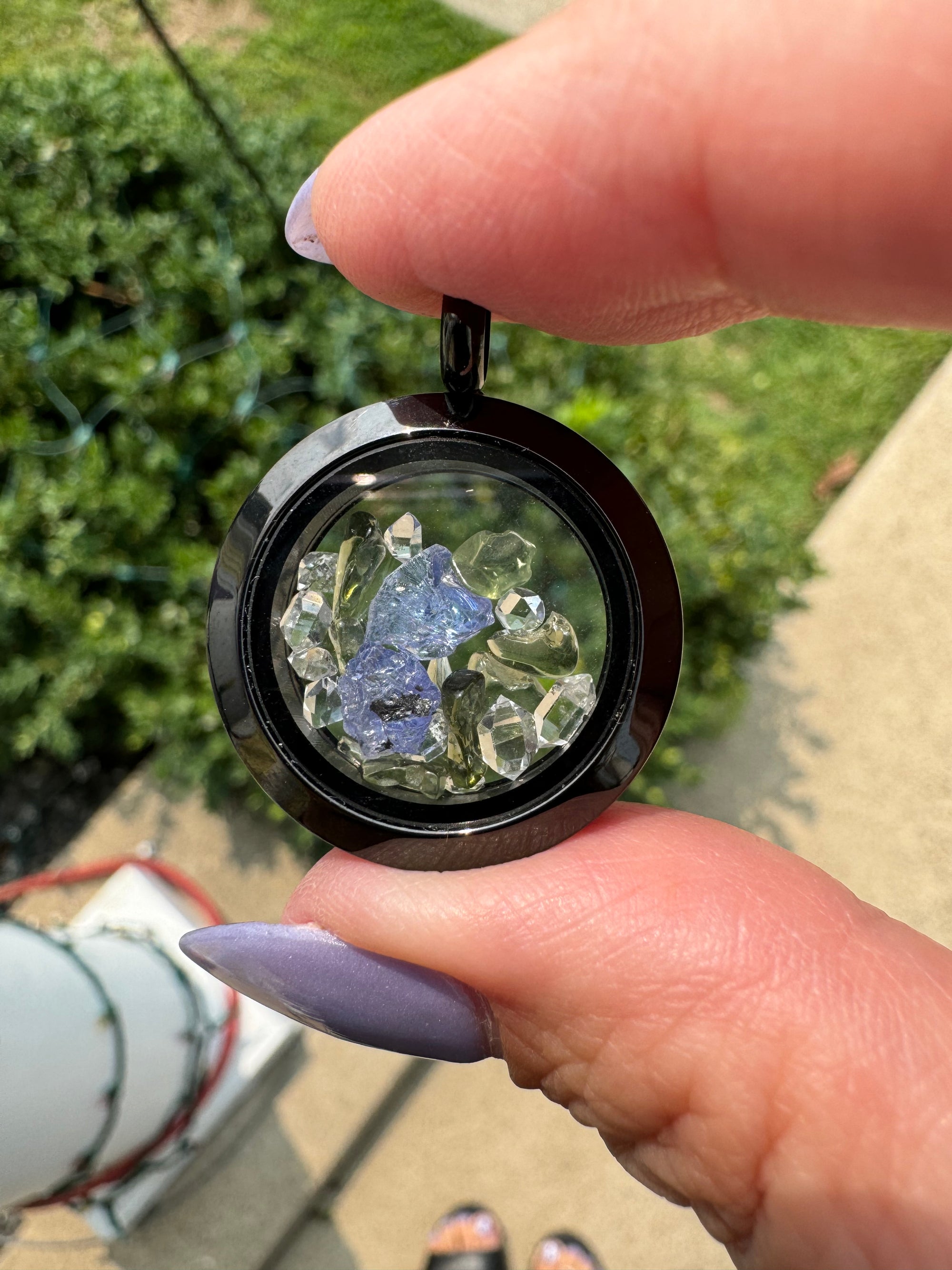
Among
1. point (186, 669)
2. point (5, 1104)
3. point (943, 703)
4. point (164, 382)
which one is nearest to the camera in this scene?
point (5, 1104)

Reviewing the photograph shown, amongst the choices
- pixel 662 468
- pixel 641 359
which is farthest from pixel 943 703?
pixel 641 359

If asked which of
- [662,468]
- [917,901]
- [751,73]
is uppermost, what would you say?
[751,73]

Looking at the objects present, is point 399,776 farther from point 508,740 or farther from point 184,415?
point 184,415

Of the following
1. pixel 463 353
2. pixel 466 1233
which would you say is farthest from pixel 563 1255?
pixel 463 353

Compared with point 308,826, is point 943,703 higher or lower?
lower

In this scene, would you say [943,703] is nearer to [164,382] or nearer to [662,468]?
[662,468]

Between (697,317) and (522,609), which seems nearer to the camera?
(522,609)
